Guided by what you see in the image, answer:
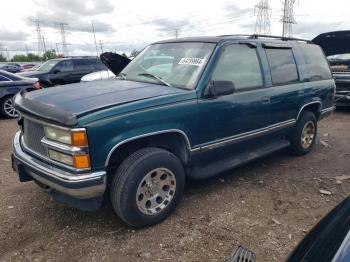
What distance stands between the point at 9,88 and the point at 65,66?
13.7ft

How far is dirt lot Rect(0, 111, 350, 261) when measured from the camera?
9.77 ft

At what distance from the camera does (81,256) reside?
2926 mm

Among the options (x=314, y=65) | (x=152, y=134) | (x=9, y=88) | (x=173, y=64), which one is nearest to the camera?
(x=152, y=134)

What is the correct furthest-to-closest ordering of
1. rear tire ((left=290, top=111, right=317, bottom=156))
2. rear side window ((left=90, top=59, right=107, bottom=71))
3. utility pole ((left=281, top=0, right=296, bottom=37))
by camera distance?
utility pole ((left=281, top=0, right=296, bottom=37))
rear side window ((left=90, top=59, right=107, bottom=71))
rear tire ((left=290, top=111, right=317, bottom=156))

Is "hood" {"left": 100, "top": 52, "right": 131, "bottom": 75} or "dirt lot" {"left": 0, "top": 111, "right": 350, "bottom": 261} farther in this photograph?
"hood" {"left": 100, "top": 52, "right": 131, "bottom": 75}

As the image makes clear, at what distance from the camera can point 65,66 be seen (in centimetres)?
1299

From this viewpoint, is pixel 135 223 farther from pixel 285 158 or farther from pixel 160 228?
pixel 285 158

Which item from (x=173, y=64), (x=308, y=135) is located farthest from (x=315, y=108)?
(x=173, y=64)

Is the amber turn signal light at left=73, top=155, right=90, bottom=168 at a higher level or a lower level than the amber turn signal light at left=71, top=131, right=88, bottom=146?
lower

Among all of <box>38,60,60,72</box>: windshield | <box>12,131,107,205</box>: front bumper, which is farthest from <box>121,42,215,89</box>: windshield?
<box>38,60,60,72</box>: windshield

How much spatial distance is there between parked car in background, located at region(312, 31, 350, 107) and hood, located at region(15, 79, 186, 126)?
4.72m

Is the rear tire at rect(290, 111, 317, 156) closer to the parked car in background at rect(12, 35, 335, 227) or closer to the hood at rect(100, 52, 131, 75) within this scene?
the parked car in background at rect(12, 35, 335, 227)

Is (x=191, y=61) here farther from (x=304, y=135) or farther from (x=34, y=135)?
(x=304, y=135)

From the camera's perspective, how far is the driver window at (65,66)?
12.9 m
